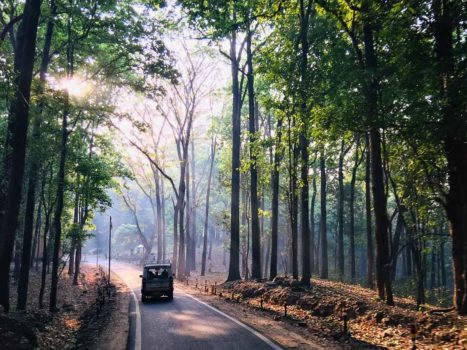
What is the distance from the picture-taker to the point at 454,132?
8773 millimetres

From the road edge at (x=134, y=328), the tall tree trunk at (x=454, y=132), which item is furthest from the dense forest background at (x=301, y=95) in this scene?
the road edge at (x=134, y=328)

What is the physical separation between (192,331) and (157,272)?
9.58 meters

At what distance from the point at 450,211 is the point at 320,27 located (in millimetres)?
12297

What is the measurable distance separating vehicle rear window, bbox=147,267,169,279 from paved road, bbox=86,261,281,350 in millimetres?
3573

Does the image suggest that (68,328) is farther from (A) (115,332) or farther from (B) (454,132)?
(B) (454,132)

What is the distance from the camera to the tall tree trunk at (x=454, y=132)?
864 cm

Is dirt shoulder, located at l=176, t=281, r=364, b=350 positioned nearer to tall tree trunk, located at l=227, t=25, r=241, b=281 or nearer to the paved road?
the paved road

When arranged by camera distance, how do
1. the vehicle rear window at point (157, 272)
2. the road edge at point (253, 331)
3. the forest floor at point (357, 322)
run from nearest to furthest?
1. the forest floor at point (357, 322)
2. the road edge at point (253, 331)
3. the vehicle rear window at point (157, 272)

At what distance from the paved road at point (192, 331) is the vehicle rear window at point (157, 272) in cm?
357

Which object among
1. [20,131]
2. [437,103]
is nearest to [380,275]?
[437,103]

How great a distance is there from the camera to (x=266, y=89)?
28.3 metres

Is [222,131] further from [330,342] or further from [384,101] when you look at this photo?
[330,342]

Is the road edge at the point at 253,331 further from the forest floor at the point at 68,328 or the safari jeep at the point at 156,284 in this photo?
the safari jeep at the point at 156,284

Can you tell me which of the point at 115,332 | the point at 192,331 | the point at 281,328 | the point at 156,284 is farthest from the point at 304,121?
the point at 156,284
